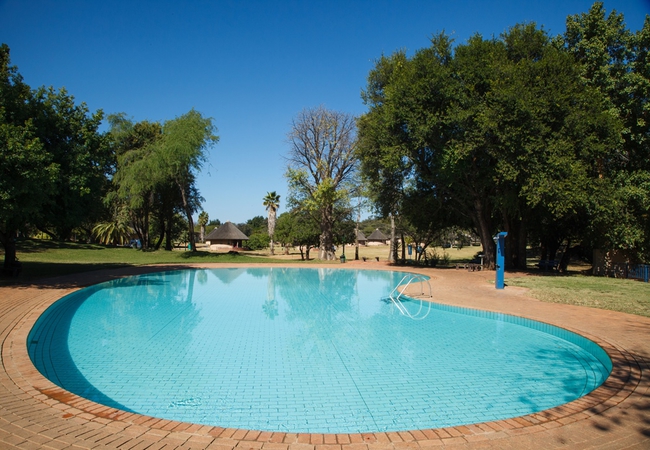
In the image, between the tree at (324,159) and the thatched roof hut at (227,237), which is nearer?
the tree at (324,159)

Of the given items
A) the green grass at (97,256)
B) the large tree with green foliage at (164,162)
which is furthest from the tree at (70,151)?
the large tree with green foliage at (164,162)

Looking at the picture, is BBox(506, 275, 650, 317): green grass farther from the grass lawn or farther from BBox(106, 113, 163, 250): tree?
BBox(106, 113, 163, 250): tree

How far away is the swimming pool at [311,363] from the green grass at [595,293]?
3.14 m

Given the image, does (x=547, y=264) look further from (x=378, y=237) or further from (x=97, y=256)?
(x=378, y=237)

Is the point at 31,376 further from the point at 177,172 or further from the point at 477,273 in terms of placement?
the point at 177,172

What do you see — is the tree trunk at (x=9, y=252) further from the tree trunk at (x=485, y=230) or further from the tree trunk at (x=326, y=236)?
the tree trunk at (x=485, y=230)

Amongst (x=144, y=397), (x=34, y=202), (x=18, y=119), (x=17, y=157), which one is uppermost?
(x=18, y=119)

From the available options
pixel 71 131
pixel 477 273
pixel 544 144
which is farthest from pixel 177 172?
pixel 544 144

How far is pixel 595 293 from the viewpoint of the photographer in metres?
13.5

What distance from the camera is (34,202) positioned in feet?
42.9

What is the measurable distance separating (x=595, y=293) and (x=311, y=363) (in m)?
11.2

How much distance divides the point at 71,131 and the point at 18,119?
6.76 ft

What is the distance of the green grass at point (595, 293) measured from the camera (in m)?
11.2

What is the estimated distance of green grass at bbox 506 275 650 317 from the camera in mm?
11194
